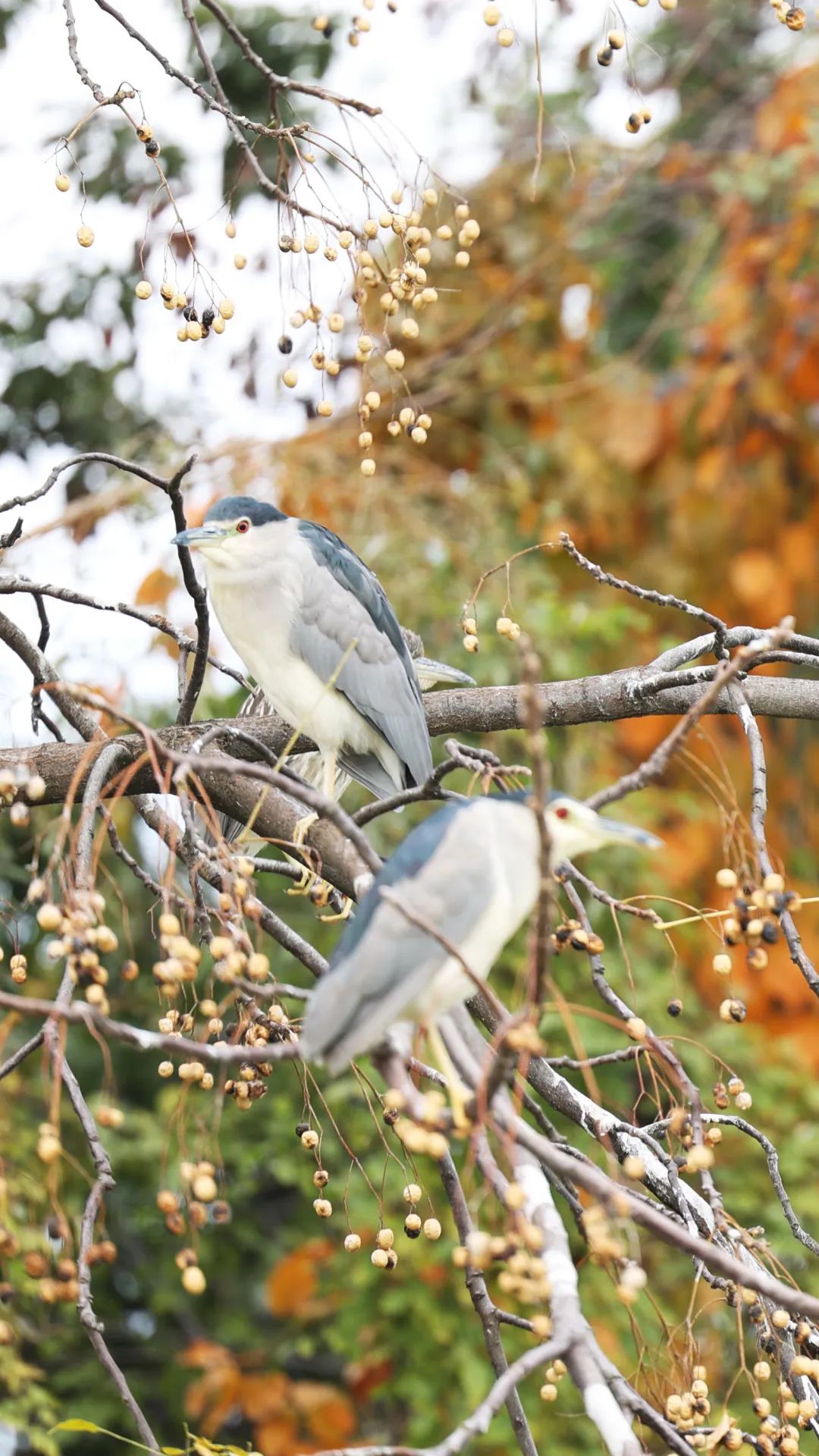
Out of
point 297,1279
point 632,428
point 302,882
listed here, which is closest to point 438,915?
point 302,882

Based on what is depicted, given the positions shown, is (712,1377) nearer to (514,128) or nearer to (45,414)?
(45,414)

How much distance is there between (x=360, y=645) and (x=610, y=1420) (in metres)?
2.16

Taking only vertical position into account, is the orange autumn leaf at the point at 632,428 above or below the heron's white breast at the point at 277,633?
above

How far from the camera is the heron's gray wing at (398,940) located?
1.52 metres

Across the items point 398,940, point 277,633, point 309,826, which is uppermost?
point 277,633

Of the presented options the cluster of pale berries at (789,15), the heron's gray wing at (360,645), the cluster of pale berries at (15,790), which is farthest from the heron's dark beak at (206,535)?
the cluster of pale berries at (789,15)

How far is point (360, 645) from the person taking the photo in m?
3.34

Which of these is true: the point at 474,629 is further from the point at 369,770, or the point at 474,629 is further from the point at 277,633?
the point at 369,770

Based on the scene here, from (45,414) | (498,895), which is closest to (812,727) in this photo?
(45,414)

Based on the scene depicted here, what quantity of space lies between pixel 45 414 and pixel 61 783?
125 inches

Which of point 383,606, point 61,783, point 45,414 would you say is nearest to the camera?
point 61,783

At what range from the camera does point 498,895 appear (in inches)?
63.5

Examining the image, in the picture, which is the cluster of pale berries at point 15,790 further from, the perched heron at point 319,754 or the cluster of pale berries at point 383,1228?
the perched heron at point 319,754

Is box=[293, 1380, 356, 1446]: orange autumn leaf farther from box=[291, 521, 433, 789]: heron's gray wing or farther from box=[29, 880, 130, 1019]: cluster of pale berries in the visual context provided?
box=[29, 880, 130, 1019]: cluster of pale berries
